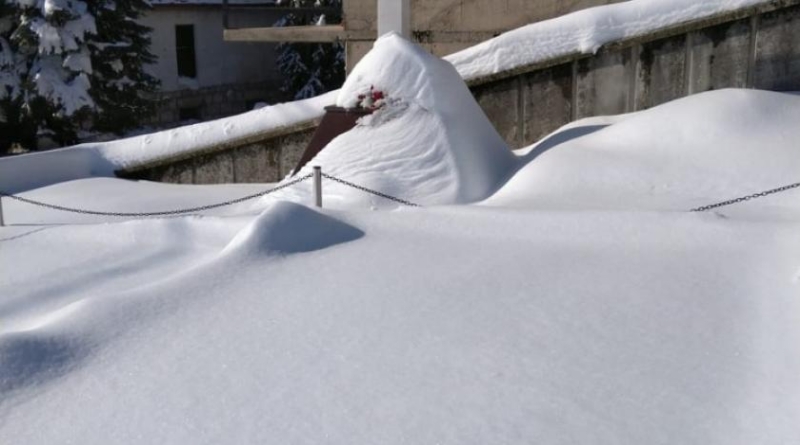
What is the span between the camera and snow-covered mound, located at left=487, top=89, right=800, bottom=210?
6.55 meters

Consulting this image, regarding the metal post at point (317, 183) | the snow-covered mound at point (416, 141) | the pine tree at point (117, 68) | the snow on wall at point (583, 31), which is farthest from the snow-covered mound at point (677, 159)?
the pine tree at point (117, 68)

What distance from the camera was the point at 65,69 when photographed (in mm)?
16391

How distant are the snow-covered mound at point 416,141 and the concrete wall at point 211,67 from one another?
567 inches

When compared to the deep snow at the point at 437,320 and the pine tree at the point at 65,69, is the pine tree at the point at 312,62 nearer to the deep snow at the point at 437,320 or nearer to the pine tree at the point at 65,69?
the pine tree at the point at 65,69

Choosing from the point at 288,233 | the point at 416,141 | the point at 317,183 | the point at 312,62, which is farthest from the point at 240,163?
the point at 312,62

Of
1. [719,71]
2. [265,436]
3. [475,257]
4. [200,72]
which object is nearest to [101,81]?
[200,72]

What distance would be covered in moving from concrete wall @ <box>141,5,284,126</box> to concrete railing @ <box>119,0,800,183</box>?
14.2 metres

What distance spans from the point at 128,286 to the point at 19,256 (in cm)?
175

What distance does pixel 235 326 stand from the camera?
3898 millimetres

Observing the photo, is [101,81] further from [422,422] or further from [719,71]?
[422,422]

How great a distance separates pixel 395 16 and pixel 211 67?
14667mm

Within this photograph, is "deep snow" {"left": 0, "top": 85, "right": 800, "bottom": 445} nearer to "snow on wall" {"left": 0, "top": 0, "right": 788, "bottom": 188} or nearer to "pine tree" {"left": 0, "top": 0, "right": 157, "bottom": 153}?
"snow on wall" {"left": 0, "top": 0, "right": 788, "bottom": 188}

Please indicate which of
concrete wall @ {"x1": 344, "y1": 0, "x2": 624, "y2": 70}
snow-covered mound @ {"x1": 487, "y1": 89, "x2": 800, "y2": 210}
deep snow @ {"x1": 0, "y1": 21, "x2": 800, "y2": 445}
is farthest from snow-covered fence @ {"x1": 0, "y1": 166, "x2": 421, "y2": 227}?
concrete wall @ {"x1": 344, "y1": 0, "x2": 624, "y2": 70}

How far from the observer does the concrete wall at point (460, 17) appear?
35.3ft
